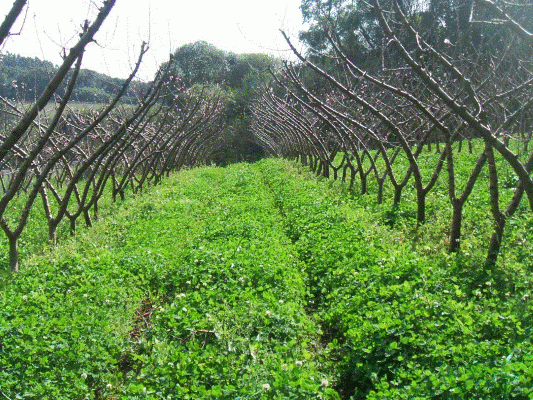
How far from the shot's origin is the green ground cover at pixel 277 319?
3.80m

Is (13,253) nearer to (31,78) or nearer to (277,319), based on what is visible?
(31,78)

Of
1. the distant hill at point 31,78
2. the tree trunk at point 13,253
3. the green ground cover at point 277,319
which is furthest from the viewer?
the distant hill at point 31,78

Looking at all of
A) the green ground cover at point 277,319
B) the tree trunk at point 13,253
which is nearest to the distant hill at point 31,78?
the tree trunk at point 13,253

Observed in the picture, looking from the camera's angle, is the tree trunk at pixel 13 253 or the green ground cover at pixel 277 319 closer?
the green ground cover at pixel 277 319

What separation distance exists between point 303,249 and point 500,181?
652 centimetres

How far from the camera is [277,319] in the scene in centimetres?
498

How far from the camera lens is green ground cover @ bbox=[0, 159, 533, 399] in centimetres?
380

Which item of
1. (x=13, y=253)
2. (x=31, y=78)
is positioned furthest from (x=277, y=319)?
(x=31, y=78)

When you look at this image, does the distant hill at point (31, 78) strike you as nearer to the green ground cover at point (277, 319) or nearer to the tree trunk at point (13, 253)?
the tree trunk at point (13, 253)

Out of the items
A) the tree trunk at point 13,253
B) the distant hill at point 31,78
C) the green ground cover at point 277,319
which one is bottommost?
the tree trunk at point 13,253

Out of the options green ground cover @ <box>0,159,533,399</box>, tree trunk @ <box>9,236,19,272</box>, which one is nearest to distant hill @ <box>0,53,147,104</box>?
tree trunk @ <box>9,236,19,272</box>

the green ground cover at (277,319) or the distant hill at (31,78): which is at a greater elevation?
the distant hill at (31,78)

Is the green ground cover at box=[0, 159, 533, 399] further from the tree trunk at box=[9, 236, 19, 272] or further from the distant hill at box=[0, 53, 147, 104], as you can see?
the distant hill at box=[0, 53, 147, 104]

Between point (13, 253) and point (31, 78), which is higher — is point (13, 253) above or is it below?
below
